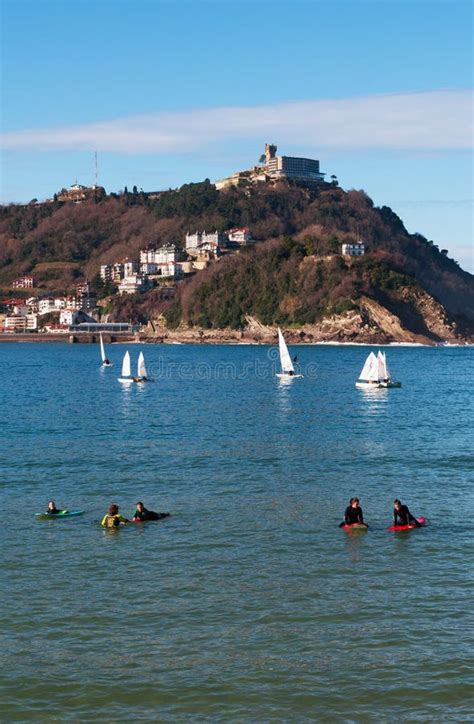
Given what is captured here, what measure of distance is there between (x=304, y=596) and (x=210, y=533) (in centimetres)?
720

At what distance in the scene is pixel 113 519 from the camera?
3247 centimetres

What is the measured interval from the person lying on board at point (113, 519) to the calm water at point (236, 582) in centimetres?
49

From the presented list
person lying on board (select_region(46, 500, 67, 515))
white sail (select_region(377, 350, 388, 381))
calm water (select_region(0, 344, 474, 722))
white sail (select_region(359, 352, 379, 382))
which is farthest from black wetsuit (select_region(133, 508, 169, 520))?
white sail (select_region(377, 350, 388, 381))

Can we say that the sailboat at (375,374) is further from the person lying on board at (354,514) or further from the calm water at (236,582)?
the person lying on board at (354,514)

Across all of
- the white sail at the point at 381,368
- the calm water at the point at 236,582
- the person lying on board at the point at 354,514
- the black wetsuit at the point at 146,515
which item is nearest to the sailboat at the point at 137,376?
the white sail at the point at 381,368

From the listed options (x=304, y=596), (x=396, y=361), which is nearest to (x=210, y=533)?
Answer: (x=304, y=596)

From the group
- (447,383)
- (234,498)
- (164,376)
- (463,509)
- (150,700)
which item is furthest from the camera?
(164,376)

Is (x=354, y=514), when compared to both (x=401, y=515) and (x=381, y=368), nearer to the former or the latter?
(x=401, y=515)

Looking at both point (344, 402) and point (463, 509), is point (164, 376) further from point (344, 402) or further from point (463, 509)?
point (463, 509)

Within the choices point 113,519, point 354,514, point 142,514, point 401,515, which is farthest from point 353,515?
point 113,519

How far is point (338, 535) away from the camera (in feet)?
103

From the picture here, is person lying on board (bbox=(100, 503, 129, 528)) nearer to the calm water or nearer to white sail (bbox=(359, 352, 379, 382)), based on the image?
the calm water

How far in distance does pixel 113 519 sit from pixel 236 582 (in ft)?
25.0

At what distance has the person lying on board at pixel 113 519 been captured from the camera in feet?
107
